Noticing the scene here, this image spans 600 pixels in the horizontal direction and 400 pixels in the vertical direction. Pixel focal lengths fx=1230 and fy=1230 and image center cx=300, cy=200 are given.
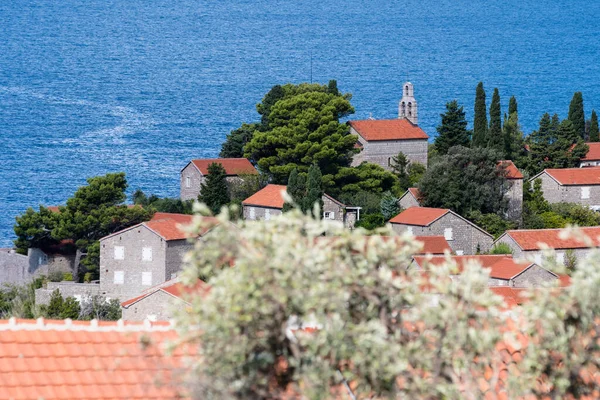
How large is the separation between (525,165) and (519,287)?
22845mm

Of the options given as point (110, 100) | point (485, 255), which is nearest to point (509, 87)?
point (110, 100)

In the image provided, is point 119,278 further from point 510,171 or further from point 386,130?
point 386,130

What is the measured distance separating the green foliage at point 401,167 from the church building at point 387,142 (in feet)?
2.15

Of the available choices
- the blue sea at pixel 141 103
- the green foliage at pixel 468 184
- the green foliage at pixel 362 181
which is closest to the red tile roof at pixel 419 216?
the green foliage at pixel 468 184

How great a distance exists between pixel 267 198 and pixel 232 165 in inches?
276

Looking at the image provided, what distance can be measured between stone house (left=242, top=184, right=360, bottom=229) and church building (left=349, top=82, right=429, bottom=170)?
9.44 m

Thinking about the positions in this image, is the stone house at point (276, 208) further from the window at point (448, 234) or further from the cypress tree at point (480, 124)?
the cypress tree at point (480, 124)

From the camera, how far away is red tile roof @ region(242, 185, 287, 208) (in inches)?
2345

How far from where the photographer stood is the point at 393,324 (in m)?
9.23

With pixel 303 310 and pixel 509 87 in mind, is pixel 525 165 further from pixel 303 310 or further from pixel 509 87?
pixel 509 87

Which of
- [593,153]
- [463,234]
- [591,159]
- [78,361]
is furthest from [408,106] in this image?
[78,361]

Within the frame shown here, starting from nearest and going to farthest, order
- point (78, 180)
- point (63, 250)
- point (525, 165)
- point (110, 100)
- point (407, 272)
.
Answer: point (407, 272) < point (63, 250) < point (525, 165) < point (78, 180) < point (110, 100)

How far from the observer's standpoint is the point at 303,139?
62938 millimetres

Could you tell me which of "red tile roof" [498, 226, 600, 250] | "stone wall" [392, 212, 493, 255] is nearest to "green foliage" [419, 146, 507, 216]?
"stone wall" [392, 212, 493, 255]
